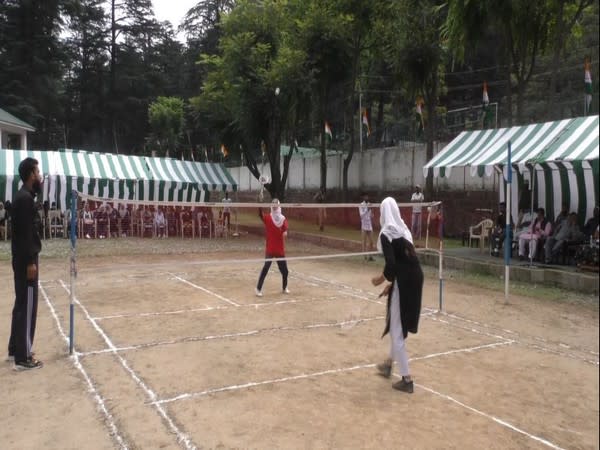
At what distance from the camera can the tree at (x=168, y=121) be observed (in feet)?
127

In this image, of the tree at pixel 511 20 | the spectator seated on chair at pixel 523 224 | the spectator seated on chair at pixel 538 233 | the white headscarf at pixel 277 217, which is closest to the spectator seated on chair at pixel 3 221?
the white headscarf at pixel 277 217

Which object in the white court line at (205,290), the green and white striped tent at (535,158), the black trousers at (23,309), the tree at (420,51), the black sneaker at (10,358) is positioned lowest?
the white court line at (205,290)

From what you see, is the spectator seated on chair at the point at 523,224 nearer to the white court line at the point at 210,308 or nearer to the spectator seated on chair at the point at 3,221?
the white court line at the point at 210,308

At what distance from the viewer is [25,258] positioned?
5773 mm

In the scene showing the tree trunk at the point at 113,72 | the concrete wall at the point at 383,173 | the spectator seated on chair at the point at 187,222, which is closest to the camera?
the concrete wall at the point at 383,173

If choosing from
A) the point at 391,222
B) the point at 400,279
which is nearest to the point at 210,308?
the point at 400,279

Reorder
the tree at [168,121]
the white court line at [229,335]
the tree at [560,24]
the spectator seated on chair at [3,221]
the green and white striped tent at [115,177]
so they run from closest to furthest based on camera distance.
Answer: the tree at [560,24] → the white court line at [229,335] → the spectator seated on chair at [3,221] → the green and white striped tent at [115,177] → the tree at [168,121]

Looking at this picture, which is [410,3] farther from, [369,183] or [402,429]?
[402,429]

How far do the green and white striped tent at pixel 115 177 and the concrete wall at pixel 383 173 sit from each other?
5416 millimetres

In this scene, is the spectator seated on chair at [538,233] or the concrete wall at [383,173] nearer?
the spectator seated on chair at [538,233]

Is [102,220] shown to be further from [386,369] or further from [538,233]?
[386,369]

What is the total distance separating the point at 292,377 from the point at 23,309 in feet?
9.95

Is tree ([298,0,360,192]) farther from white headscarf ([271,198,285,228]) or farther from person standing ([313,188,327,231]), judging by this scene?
white headscarf ([271,198,285,228])

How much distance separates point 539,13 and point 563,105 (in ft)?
3.65
